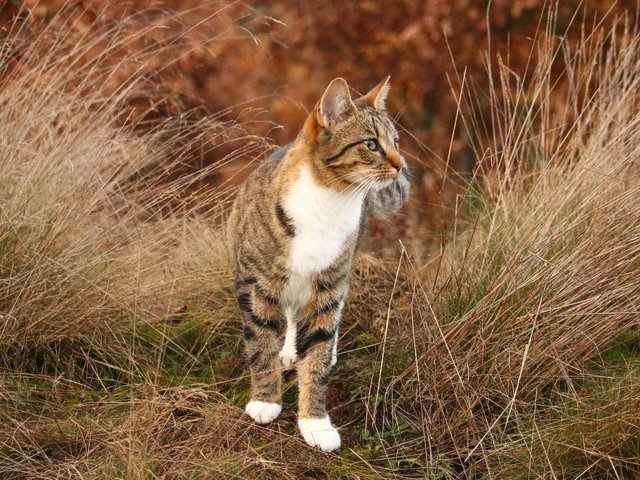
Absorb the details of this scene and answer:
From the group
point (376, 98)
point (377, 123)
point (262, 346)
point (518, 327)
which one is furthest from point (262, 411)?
point (376, 98)

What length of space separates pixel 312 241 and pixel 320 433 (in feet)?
2.28

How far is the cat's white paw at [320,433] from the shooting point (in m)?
3.39

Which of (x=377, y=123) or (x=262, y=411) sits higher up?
(x=377, y=123)

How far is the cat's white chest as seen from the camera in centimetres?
346

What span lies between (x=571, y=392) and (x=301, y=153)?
1310 millimetres

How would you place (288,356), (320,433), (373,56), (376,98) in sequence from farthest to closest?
(373,56)
(288,356)
(376,98)
(320,433)

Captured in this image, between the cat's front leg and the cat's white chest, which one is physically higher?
the cat's white chest

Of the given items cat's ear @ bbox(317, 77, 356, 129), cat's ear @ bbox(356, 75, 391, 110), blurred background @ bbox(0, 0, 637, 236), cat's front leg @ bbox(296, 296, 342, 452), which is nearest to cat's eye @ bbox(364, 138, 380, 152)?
cat's ear @ bbox(317, 77, 356, 129)

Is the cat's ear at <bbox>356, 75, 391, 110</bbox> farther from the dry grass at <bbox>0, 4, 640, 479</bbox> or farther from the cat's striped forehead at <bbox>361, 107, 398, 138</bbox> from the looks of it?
the dry grass at <bbox>0, 4, 640, 479</bbox>

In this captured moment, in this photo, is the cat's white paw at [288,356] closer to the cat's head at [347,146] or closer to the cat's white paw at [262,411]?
the cat's white paw at [262,411]

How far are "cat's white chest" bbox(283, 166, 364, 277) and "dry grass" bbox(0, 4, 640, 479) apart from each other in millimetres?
321

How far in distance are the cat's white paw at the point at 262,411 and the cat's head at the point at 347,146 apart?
2.81 feet

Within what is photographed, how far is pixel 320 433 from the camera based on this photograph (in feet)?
11.2

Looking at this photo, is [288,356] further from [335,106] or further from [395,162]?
[335,106]
